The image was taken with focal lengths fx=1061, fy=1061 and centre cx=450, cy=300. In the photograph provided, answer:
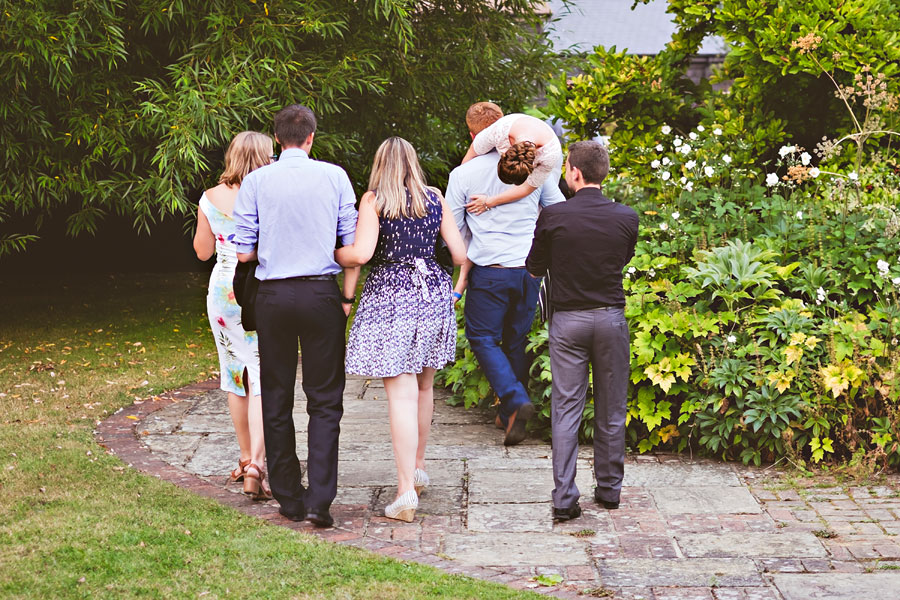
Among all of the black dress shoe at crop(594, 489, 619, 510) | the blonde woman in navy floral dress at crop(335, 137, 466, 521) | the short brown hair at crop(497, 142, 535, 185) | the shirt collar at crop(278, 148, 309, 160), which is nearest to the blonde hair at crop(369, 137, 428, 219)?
the blonde woman in navy floral dress at crop(335, 137, 466, 521)

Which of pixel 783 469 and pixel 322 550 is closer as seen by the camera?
pixel 322 550

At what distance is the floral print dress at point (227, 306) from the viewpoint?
5.21 m

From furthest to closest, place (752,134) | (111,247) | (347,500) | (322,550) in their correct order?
1. (111,247)
2. (752,134)
3. (347,500)
4. (322,550)

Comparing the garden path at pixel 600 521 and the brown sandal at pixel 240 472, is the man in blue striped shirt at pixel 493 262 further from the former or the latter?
the brown sandal at pixel 240 472

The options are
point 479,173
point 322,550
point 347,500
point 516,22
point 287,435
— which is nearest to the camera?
point 322,550

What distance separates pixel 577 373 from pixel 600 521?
27.7 inches

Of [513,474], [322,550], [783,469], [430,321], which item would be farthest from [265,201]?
[783,469]

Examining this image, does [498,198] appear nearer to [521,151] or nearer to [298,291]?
[521,151]

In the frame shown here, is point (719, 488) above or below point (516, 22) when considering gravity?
below

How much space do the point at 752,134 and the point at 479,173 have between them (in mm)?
3907

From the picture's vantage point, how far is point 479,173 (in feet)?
20.1

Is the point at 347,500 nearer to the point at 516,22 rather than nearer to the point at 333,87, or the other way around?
the point at 333,87

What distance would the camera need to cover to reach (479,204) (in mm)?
6113

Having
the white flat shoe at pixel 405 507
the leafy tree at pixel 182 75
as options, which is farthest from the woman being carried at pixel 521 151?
the leafy tree at pixel 182 75
